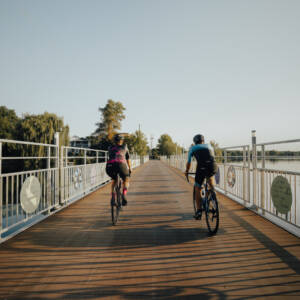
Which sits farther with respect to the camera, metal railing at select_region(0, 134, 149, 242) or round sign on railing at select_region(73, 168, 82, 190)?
round sign on railing at select_region(73, 168, 82, 190)

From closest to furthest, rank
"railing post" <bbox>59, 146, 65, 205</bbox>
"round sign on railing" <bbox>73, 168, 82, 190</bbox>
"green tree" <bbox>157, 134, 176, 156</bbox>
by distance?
"railing post" <bbox>59, 146, 65, 205</bbox> < "round sign on railing" <bbox>73, 168, 82, 190</bbox> < "green tree" <bbox>157, 134, 176, 156</bbox>

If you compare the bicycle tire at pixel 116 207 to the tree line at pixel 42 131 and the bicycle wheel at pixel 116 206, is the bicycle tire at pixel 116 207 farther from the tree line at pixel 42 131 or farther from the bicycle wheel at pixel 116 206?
the tree line at pixel 42 131

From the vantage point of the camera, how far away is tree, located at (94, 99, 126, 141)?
66938mm

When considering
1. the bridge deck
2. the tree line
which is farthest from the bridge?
the tree line

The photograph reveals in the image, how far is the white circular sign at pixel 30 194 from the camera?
491 cm

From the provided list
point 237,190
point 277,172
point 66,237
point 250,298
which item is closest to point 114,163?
point 66,237

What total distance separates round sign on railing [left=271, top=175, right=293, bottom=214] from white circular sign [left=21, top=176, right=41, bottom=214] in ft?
15.6

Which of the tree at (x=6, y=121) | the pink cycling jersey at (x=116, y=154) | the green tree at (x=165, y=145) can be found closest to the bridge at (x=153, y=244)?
the pink cycling jersey at (x=116, y=154)

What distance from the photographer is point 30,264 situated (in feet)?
11.1

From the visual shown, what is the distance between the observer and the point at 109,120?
2645 inches

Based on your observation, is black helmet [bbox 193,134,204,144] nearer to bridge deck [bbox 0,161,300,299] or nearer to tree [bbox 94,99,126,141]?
bridge deck [bbox 0,161,300,299]

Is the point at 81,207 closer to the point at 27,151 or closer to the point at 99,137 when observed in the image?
the point at 27,151

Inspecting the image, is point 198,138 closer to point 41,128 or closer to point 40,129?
point 41,128

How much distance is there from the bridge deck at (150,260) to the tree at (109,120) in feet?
204
